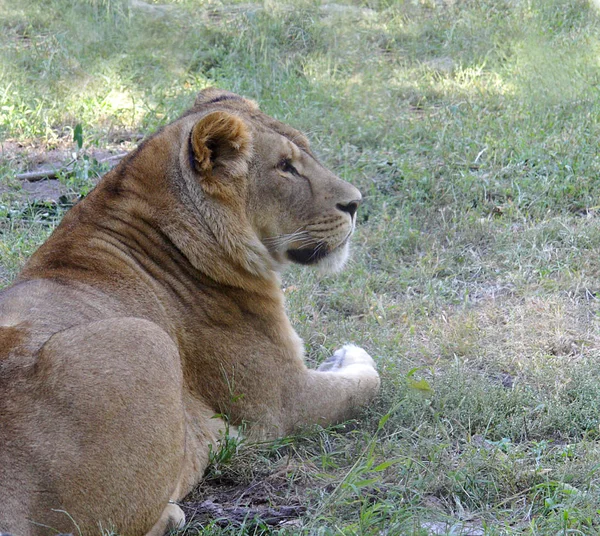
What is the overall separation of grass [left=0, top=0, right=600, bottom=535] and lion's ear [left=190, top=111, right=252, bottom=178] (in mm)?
1167

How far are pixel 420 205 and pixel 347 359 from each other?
2000 mm

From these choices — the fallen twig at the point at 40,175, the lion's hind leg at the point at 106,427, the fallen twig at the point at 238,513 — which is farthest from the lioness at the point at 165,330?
the fallen twig at the point at 40,175

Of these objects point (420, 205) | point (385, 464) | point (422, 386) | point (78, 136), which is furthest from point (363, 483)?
point (78, 136)

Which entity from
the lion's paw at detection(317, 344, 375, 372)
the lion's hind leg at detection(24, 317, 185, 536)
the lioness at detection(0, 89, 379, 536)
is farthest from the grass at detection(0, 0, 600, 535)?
the lion's hind leg at detection(24, 317, 185, 536)

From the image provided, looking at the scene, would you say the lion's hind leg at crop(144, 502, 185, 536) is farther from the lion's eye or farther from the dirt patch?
the lion's eye

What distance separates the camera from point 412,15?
29.7ft

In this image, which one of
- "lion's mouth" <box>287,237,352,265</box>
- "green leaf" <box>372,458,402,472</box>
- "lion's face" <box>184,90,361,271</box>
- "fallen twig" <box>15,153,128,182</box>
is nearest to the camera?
"green leaf" <box>372,458,402,472</box>

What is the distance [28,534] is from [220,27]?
670 cm

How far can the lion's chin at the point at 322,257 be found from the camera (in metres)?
4.05

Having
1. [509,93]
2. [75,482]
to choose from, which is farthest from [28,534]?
[509,93]

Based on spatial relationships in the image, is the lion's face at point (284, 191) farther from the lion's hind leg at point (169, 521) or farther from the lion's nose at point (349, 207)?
the lion's hind leg at point (169, 521)

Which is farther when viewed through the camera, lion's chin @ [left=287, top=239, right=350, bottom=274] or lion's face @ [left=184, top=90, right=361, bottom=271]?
lion's chin @ [left=287, top=239, right=350, bottom=274]

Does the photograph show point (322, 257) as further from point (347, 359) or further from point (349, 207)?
point (347, 359)

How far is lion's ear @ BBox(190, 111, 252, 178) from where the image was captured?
12.0 feet
